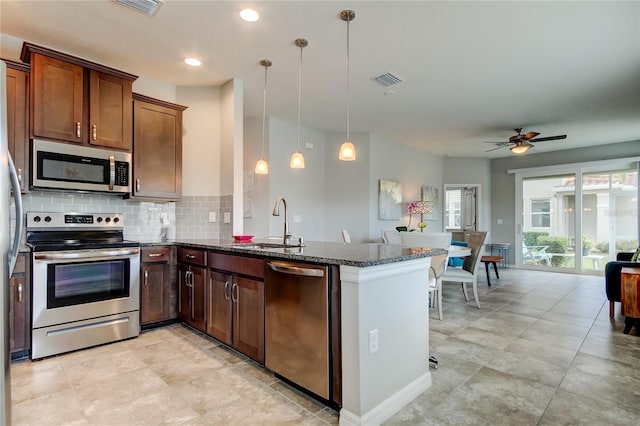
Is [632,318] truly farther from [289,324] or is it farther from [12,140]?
[12,140]

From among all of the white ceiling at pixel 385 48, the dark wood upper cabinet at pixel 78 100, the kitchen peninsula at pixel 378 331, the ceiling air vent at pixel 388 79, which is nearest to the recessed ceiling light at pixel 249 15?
the white ceiling at pixel 385 48

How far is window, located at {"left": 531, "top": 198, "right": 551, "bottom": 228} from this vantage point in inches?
293

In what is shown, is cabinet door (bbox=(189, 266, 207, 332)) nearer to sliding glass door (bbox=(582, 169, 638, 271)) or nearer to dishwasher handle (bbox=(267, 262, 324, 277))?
dishwasher handle (bbox=(267, 262, 324, 277))

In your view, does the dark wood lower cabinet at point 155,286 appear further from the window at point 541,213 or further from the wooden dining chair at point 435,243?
the window at point 541,213

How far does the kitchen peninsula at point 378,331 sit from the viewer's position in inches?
66.3

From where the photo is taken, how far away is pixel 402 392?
6.36 ft

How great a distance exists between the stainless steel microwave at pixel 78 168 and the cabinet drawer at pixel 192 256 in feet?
2.71

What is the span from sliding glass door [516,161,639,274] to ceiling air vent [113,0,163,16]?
812 cm

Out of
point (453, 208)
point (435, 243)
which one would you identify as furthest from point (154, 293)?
point (453, 208)

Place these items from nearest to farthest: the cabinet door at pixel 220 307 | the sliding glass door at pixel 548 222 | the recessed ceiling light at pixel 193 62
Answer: the cabinet door at pixel 220 307
the recessed ceiling light at pixel 193 62
the sliding glass door at pixel 548 222

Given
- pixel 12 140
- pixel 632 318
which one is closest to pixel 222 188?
pixel 12 140

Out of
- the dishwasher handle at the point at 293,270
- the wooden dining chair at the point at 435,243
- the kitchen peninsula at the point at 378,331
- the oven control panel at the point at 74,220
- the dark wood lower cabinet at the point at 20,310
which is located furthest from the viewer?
the wooden dining chair at the point at 435,243

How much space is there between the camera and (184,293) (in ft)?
10.7

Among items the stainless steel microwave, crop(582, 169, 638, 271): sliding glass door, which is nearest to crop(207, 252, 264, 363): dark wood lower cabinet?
the stainless steel microwave
